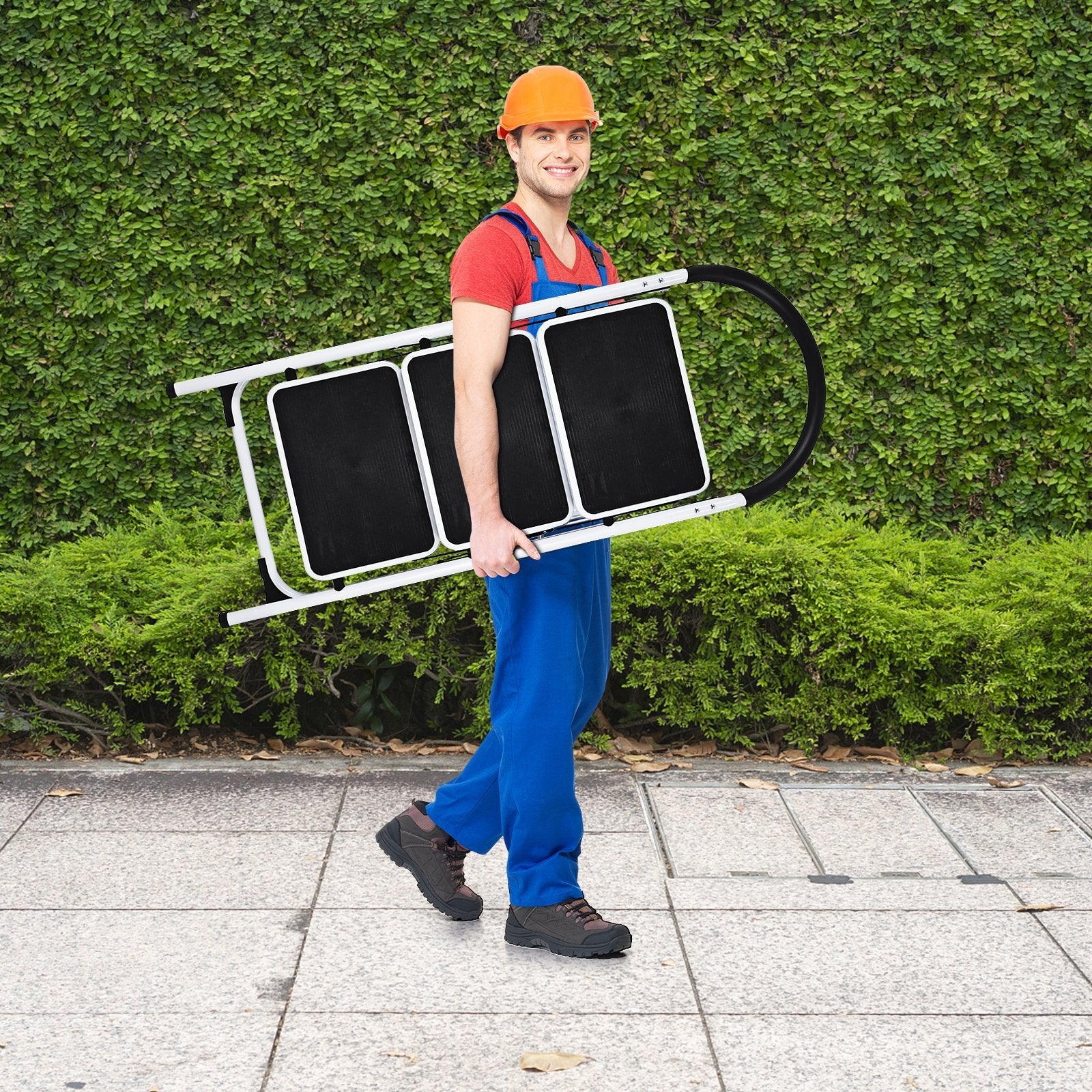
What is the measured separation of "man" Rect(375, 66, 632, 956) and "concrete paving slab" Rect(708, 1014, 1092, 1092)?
51 cm

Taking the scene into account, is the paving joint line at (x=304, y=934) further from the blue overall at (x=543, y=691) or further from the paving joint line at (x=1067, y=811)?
the paving joint line at (x=1067, y=811)

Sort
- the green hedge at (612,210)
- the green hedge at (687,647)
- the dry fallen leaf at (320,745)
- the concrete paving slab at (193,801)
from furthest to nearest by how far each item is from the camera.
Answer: the green hedge at (612,210) → the dry fallen leaf at (320,745) → the green hedge at (687,647) → the concrete paving slab at (193,801)

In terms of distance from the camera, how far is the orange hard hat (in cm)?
334

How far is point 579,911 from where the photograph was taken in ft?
11.6

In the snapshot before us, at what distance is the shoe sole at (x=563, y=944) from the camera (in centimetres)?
350

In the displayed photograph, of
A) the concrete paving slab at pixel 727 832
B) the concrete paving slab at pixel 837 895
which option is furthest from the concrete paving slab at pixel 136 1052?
the concrete paving slab at pixel 727 832

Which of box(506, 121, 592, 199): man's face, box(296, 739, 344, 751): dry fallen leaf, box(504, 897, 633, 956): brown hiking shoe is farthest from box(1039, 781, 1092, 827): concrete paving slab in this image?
box(506, 121, 592, 199): man's face

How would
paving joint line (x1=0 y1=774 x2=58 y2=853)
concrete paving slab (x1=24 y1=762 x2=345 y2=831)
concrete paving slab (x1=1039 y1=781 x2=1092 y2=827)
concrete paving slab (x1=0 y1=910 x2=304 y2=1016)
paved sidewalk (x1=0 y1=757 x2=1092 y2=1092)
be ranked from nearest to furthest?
paved sidewalk (x1=0 y1=757 x2=1092 y2=1092)
concrete paving slab (x1=0 y1=910 x2=304 y2=1016)
paving joint line (x1=0 y1=774 x2=58 y2=853)
concrete paving slab (x1=24 y1=762 x2=345 y2=831)
concrete paving slab (x1=1039 y1=781 x2=1092 y2=827)

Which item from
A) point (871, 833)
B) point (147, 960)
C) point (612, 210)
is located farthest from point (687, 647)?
point (147, 960)

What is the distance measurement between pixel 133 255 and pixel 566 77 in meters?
3.27

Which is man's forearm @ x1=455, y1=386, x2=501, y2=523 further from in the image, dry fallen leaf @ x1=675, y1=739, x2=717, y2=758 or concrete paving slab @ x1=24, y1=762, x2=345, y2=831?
dry fallen leaf @ x1=675, y1=739, x2=717, y2=758

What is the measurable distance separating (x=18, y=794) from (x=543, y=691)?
7.42ft

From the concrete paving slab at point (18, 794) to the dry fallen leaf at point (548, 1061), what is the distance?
209 cm

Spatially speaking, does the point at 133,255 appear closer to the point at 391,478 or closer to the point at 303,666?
the point at 303,666
